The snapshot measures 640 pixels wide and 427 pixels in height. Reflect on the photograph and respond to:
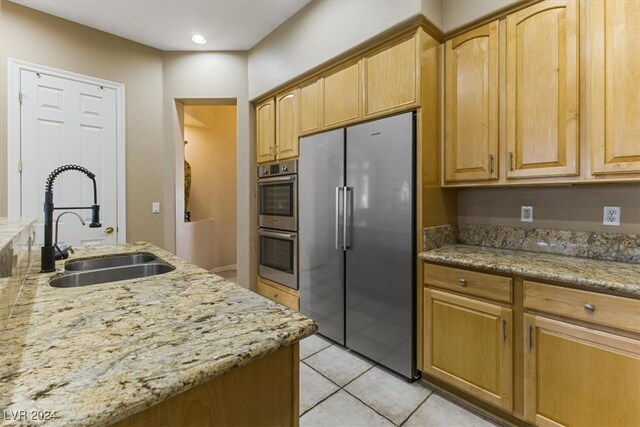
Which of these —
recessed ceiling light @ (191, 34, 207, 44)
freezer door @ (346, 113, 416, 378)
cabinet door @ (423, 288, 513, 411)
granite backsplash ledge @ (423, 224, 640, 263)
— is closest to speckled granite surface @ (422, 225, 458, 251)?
granite backsplash ledge @ (423, 224, 640, 263)

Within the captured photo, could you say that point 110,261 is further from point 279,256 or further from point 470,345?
point 470,345

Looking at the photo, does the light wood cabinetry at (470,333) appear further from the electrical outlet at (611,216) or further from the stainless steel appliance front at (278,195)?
the stainless steel appliance front at (278,195)

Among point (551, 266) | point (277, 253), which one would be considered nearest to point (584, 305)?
point (551, 266)

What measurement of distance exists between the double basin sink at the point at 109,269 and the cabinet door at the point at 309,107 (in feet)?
5.35

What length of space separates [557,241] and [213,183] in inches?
A: 185

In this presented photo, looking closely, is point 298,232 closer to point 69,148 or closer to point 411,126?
point 411,126

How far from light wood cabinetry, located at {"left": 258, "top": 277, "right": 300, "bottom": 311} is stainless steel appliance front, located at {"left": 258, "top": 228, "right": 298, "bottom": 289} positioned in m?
0.06

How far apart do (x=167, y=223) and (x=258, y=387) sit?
126 inches

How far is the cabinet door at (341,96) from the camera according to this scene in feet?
7.59

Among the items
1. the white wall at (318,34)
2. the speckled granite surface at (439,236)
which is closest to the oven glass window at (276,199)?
the white wall at (318,34)

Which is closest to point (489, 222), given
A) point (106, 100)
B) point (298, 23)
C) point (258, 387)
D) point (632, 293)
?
point (632, 293)

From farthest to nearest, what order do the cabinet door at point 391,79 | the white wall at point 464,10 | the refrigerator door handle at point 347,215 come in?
→ 1. the refrigerator door handle at point 347,215
2. the cabinet door at point 391,79
3. the white wall at point 464,10

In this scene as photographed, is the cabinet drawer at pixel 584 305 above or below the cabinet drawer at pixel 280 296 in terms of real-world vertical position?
above

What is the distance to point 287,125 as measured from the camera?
2.97m
